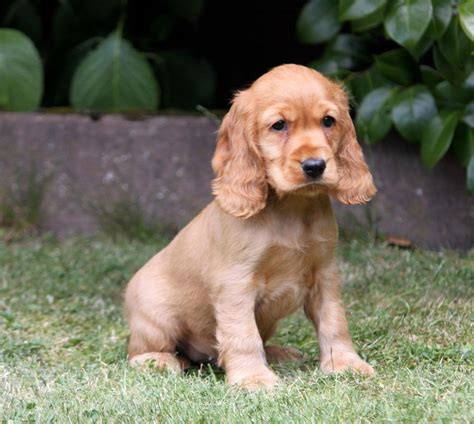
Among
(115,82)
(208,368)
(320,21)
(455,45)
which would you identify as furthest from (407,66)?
(208,368)

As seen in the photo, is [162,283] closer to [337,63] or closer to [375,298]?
[375,298]

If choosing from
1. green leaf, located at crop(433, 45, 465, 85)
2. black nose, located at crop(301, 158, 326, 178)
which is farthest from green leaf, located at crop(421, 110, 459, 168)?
black nose, located at crop(301, 158, 326, 178)

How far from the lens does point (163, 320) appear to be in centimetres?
447

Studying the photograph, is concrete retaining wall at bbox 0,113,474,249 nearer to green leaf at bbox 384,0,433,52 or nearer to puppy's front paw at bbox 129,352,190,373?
green leaf at bbox 384,0,433,52

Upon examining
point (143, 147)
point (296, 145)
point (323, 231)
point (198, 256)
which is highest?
point (296, 145)

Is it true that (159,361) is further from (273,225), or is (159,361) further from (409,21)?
(409,21)

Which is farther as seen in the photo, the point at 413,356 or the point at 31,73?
the point at 31,73

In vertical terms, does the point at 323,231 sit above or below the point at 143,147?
above

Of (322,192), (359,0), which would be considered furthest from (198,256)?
(359,0)

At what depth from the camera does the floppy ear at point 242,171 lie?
13.2ft

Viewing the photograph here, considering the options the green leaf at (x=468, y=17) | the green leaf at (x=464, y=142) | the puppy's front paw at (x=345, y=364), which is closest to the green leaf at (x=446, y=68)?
the green leaf at (x=464, y=142)

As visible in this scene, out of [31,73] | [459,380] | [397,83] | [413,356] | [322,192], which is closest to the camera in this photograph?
[459,380]

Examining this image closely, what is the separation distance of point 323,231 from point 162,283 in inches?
31.7

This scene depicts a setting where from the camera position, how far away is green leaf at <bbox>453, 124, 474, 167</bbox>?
5965mm
